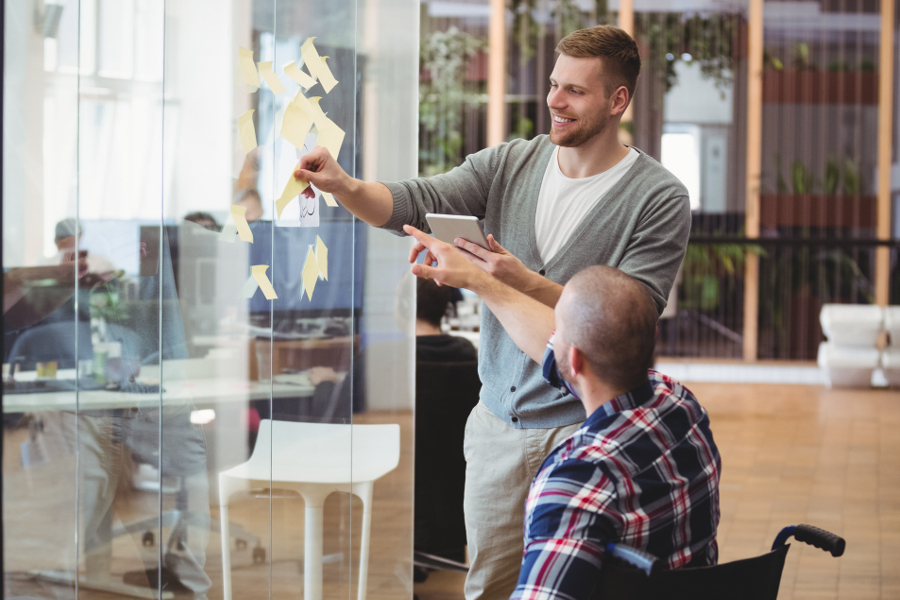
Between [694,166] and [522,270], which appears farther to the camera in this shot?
[694,166]

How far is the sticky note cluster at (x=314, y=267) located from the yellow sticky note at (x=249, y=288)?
0.18m

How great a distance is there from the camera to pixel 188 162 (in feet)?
3.97

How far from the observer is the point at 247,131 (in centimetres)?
133

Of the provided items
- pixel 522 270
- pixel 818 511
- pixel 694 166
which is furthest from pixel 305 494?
pixel 694 166

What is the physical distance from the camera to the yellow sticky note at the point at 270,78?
4.51 ft

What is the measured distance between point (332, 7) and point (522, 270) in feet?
2.08

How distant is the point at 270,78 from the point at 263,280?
337mm

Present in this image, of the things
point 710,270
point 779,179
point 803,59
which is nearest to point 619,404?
point 710,270

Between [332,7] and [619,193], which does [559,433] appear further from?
[332,7]

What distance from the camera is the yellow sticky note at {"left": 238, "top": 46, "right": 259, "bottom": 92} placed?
4.30ft

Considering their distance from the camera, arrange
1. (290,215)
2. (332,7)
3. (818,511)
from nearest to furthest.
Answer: (290,215) < (332,7) < (818,511)

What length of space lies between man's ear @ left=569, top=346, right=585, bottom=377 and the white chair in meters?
0.62

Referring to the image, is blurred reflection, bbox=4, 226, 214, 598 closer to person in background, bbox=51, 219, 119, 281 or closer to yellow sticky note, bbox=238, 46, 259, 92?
person in background, bbox=51, 219, 119, 281

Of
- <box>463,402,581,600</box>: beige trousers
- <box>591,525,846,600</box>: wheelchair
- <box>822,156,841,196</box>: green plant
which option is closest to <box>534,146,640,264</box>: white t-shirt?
<box>463,402,581,600</box>: beige trousers
